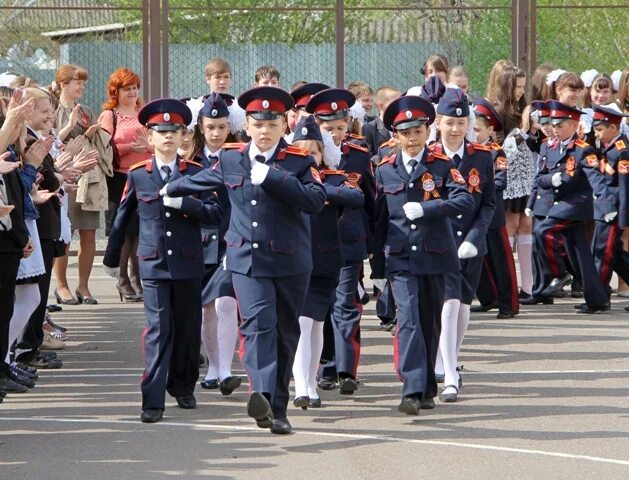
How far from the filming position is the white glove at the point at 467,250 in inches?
367

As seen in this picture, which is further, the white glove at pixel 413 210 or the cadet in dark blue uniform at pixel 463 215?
the cadet in dark blue uniform at pixel 463 215

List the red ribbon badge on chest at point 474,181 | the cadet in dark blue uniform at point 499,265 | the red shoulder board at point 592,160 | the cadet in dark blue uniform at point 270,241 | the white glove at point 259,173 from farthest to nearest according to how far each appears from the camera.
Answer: the red shoulder board at point 592,160, the cadet in dark blue uniform at point 499,265, the red ribbon badge on chest at point 474,181, the cadet in dark blue uniform at point 270,241, the white glove at point 259,173

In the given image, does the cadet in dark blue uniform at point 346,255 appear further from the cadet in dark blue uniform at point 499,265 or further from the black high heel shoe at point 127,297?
the black high heel shoe at point 127,297

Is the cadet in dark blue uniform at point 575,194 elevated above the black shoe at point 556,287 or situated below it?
above

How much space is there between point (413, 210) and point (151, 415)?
1830 millimetres

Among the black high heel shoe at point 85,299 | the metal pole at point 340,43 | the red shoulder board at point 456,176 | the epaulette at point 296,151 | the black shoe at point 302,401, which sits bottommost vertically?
the black shoe at point 302,401

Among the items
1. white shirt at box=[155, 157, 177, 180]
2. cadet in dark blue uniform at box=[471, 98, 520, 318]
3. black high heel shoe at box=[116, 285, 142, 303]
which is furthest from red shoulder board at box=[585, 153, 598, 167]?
white shirt at box=[155, 157, 177, 180]

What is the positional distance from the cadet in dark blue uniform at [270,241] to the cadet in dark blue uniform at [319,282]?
2.11 feet

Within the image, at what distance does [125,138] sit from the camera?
13633 mm

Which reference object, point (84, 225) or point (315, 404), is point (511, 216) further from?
point (315, 404)

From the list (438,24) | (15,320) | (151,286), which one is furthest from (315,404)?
(438,24)

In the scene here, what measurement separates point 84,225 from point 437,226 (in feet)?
18.3

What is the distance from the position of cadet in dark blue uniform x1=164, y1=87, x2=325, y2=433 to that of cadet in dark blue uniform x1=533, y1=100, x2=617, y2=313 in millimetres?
5178

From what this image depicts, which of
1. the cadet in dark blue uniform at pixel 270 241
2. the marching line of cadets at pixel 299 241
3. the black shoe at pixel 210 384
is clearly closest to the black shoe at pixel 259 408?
the marching line of cadets at pixel 299 241
